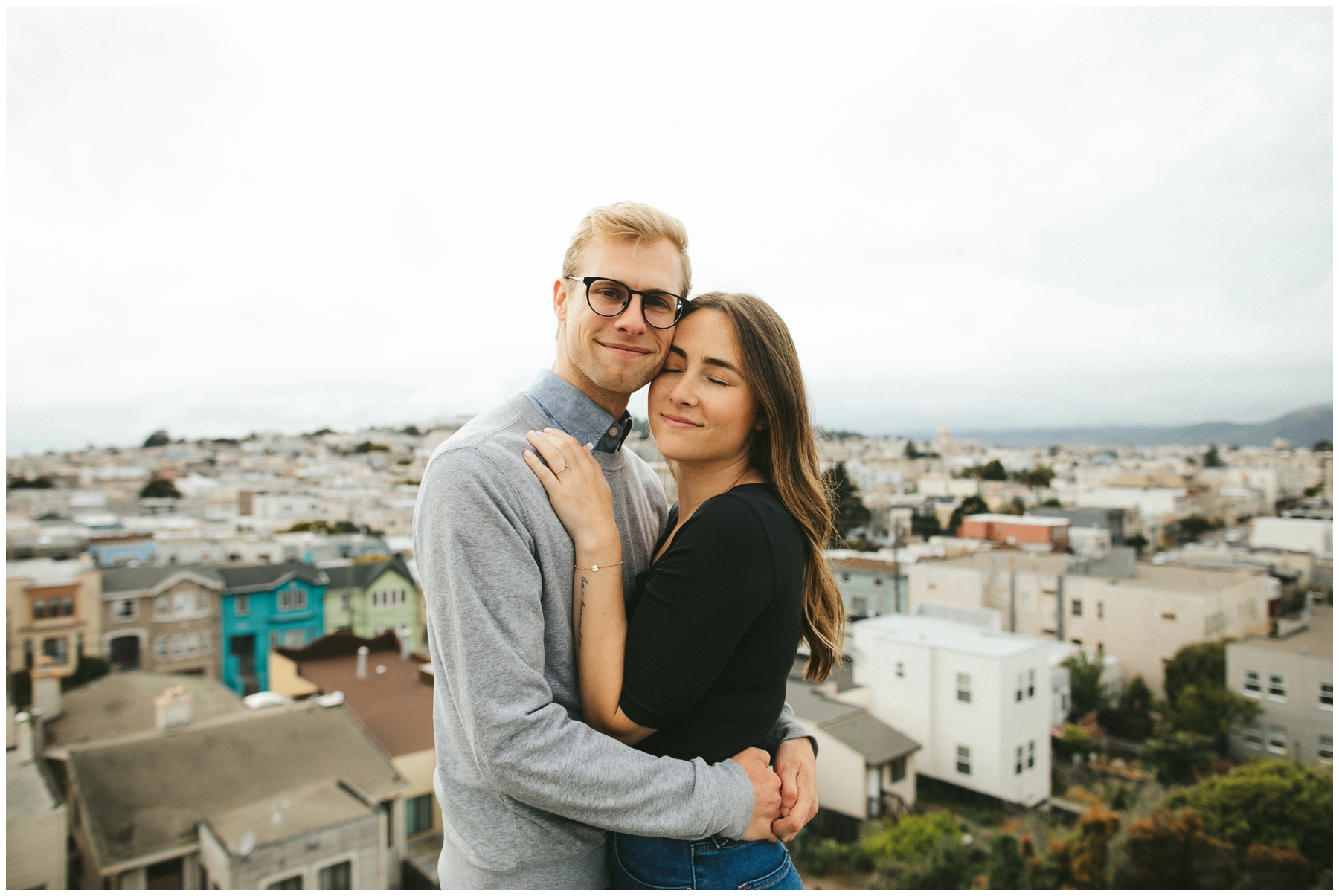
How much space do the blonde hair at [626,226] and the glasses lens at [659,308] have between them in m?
0.05

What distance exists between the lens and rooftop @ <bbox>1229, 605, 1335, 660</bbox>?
15.8 meters

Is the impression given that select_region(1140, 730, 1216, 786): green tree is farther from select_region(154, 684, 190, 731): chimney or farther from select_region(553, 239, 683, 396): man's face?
select_region(553, 239, 683, 396): man's face

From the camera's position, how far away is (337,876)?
24.0 feet

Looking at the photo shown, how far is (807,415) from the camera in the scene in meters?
1.29

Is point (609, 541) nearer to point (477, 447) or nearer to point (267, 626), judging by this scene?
point (477, 447)

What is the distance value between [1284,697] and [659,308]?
2026cm

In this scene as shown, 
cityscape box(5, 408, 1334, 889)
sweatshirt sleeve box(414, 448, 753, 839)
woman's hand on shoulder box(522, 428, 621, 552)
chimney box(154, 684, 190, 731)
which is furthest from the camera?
chimney box(154, 684, 190, 731)

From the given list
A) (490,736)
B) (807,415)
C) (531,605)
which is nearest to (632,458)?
(807,415)

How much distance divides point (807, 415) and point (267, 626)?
655 inches

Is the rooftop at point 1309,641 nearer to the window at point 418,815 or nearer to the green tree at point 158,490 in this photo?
the window at point 418,815

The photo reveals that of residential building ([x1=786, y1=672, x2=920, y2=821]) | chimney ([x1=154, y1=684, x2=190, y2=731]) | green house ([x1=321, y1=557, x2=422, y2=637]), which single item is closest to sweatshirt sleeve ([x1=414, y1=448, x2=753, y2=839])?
residential building ([x1=786, y1=672, x2=920, y2=821])

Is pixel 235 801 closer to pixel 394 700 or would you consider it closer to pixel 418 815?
pixel 418 815

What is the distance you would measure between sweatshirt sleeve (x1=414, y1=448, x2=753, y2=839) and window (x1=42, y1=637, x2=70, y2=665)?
17.2 m

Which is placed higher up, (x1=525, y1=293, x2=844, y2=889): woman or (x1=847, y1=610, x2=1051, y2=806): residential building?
(x1=525, y1=293, x2=844, y2=889): woman
